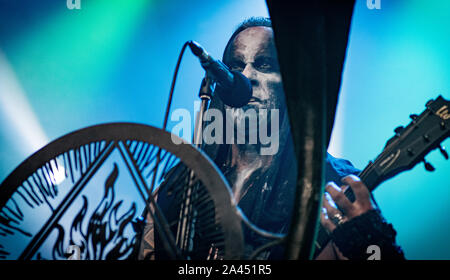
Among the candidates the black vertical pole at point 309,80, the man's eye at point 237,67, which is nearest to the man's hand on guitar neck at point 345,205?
the black vertical pole at point 309,80

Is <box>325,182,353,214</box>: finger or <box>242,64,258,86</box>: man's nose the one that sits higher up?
<box>242,64,258,86</box>: man's nose

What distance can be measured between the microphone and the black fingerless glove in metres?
0.63

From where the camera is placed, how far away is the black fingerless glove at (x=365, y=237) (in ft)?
2.99

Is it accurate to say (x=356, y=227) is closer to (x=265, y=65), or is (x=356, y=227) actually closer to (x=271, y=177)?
(x=271, y=177)

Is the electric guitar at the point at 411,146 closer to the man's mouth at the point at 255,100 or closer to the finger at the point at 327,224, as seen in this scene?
the finger at the point at 327,224

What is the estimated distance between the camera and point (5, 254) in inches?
26.5

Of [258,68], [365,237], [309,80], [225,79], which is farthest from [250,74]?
[309,80]

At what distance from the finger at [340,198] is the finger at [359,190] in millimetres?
35

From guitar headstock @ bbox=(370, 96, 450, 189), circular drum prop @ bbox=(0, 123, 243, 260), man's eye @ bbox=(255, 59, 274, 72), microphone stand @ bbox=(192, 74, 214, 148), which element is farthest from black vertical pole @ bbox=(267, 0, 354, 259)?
man's eye @ bbox=(255, 59, 274, 72)

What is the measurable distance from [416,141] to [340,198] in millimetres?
333

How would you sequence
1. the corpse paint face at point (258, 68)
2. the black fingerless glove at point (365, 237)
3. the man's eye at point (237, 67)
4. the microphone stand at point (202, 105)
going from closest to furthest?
the microphone stand at point (202, 105) → the black fingerless glove at point (365, 237) → the corpse paint face at point (258, 68) → the man's eye at point (237, 67)

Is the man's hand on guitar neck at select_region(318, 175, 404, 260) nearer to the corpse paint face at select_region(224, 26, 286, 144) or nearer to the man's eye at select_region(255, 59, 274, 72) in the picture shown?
the corpse paint face at select_region(224, 26, 286, 144)

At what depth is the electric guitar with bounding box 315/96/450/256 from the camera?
3.22ft

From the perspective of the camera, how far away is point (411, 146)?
1030 millimetres
